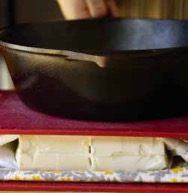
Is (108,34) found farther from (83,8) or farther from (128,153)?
(128,153)

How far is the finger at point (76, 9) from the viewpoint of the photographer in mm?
931

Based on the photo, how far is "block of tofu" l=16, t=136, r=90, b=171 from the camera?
2.05 ft

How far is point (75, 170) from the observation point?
63cm

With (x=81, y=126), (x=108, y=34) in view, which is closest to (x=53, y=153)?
(x=81, y=126)

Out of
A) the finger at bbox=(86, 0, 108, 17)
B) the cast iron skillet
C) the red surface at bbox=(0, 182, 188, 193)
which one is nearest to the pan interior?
the finger at bbox=(86, 0, 108, 17)

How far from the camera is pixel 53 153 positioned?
0.63 m

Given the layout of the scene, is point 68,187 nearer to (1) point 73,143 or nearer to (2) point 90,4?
(1) point 73,143

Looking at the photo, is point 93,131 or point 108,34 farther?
point 108,34

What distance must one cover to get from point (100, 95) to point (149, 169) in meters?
0.11

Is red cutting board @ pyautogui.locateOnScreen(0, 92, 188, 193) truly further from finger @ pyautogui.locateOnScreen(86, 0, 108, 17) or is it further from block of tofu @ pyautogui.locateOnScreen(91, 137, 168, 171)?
finger @ pyautogui.locateOnScreen(86, 0, 108, 17)

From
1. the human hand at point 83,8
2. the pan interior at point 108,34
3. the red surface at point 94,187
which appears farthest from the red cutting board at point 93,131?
the human hand at point 83,8

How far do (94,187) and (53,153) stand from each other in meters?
0.07

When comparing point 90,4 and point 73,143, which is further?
point 90,4

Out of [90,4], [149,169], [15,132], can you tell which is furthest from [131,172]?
[90,4]
